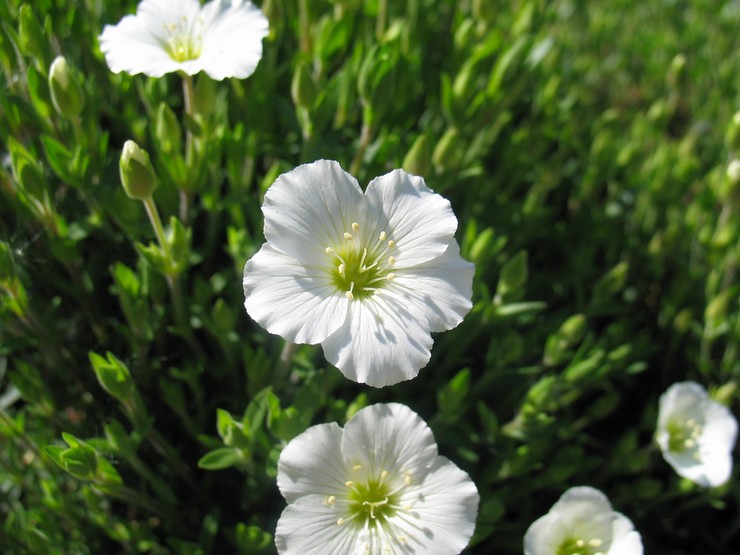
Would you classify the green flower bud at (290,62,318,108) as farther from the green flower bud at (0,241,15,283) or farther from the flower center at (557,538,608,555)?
the flower center at (557,538,608,555)

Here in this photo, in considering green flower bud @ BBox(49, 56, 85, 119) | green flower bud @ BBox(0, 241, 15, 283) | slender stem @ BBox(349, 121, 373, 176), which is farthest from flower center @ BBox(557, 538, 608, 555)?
green flower bud @ BBox(49, 56, 85, 119)

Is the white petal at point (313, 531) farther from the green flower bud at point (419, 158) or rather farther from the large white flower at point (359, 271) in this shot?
the green flower bud at point (419, 158)

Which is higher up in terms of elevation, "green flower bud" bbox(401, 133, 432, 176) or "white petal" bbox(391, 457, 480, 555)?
"green flower bud" bbox(401, 133, 432, 176)

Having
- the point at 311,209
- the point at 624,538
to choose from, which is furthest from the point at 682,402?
the point at 311,209

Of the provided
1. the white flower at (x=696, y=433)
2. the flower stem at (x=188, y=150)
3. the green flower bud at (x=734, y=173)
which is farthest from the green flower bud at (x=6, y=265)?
the green flower bud at (x=734, y=173)

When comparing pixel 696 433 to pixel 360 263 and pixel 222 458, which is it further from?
pixel 222 458

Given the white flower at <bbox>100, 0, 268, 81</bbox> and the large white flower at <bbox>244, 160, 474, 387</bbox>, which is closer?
the large white flower at <bbox>244, 160, 474, 387</bbox>
